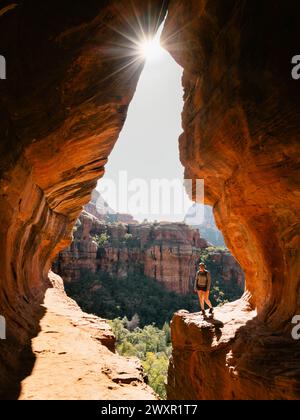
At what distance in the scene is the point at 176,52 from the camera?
10.4 m

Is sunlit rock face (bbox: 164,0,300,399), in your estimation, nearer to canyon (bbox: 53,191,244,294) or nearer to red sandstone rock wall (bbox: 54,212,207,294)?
canyon (bbox: 53,191,244,294)

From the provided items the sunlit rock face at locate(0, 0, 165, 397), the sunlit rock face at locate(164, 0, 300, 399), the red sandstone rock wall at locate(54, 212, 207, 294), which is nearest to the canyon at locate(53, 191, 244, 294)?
the red sandstone rock wall at locate(54, 212, 207, 294)

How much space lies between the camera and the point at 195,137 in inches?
382

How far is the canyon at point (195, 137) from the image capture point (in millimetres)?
6234

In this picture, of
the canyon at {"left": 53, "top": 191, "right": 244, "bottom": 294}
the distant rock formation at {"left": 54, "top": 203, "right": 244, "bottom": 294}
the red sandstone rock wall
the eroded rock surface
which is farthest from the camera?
the red sandstone rock wall

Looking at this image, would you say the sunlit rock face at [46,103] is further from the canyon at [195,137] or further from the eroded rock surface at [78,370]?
the eroded rock surface at [78,370]

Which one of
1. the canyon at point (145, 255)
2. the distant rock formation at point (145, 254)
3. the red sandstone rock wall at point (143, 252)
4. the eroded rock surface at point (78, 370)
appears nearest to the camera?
the eroded rock surface at point (78, 370)

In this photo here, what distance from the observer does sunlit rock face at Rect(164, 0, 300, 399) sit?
246 inches

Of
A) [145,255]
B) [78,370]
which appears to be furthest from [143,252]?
→ [78,370]

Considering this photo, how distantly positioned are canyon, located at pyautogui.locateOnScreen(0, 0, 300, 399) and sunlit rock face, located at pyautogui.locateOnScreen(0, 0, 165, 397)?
0.12 feet

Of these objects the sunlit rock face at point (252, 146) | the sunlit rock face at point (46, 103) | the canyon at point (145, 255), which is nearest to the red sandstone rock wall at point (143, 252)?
the canyon at point (145, 255)

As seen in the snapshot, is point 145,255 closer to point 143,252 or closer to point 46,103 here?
point 143,252

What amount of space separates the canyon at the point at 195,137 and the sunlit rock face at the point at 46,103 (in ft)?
0.12

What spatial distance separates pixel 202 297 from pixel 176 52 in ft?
30.2
